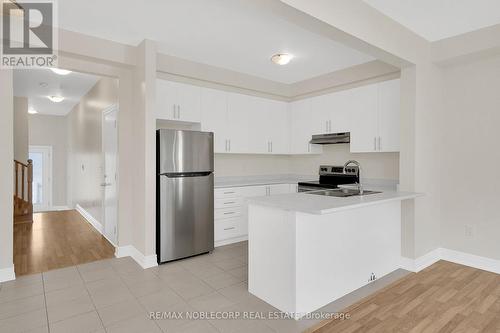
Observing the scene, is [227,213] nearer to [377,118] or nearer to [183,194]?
[183,194]

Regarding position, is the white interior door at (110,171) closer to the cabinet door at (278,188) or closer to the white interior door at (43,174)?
the cabinet door at (278,188)

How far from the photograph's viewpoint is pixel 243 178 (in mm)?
5031

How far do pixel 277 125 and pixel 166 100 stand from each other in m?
2.02

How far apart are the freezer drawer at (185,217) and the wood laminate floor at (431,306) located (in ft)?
6.54

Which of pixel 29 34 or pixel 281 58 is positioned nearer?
pixel 29 34

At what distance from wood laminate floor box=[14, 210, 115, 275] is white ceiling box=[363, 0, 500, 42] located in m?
4.31

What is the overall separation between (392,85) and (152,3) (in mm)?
2924

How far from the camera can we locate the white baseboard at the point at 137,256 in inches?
133

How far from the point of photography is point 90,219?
19.3 feet

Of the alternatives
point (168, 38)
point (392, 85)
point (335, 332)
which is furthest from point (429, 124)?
point (168, 38)

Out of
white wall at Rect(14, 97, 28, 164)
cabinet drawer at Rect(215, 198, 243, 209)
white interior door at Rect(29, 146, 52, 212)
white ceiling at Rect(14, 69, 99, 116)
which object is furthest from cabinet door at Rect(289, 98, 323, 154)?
white interior door at Rect(29, 146, 52, 212)

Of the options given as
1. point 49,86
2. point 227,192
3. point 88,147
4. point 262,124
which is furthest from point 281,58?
point 49,86

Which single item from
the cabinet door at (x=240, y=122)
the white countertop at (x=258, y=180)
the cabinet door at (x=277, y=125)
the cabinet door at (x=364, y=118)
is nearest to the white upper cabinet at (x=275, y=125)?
the cabinet door at (x=277, y=125)

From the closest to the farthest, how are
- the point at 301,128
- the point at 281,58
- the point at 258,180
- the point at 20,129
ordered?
the point at 281,58, the point at 301,128, the point at 258,180, the point at 20,129
